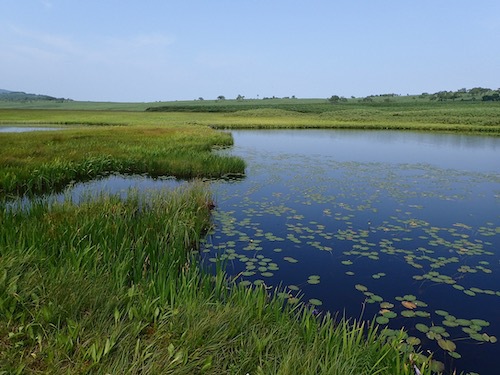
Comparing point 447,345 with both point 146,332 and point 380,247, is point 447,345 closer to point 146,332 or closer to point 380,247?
point 380,247

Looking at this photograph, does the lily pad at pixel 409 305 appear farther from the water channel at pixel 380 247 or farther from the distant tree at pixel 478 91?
the distant tree at pixel 478 91

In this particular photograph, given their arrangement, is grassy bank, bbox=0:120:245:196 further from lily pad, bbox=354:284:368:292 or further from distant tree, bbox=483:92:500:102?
distant tree, bbox=483:92:500:102

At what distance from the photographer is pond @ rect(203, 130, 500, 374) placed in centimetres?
564

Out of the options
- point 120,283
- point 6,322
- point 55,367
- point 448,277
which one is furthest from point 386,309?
point 6,322

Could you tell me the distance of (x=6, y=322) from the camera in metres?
3.90

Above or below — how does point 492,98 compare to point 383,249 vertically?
above

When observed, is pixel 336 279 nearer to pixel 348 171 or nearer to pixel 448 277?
pixel 448 277

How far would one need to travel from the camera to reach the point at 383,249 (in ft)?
27.9

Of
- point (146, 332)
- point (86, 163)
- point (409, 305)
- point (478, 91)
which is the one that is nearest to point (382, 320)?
point (409, 305)

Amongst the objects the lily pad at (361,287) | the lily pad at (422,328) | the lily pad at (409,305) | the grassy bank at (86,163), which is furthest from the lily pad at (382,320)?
the grassy bank at (86,163)

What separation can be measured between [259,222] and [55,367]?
7.45m

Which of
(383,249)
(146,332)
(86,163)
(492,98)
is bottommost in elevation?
(383,249)

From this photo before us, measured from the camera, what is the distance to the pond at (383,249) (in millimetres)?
5645

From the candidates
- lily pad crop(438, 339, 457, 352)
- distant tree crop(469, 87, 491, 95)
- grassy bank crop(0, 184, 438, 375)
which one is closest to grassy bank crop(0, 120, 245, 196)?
grassy bank crop(0, 184, 438, 375)
